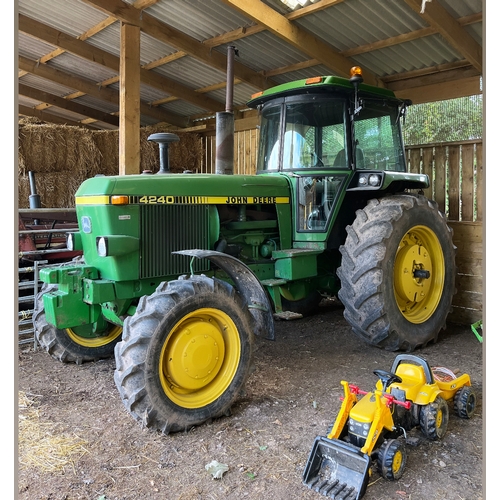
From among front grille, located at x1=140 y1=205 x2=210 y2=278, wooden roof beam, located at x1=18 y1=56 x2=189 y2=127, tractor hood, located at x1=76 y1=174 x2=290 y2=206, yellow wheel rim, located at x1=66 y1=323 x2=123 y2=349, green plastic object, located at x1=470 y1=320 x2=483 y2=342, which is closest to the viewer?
tractor hood, located at x1=76 y1=174 x2=290 y2=206

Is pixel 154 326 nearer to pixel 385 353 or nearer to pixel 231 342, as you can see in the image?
pixel 231 342

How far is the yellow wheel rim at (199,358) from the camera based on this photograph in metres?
2.94

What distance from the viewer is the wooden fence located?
5.12m

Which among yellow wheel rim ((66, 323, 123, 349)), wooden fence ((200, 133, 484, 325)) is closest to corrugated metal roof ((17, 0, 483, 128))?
wooden fence ((200, 133, 484, 325))

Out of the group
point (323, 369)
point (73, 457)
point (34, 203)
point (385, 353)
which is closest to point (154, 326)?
point (73, 457)

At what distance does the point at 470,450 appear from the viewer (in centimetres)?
271

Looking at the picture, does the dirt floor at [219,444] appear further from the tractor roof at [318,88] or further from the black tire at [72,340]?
the tractor roof at [318,88]

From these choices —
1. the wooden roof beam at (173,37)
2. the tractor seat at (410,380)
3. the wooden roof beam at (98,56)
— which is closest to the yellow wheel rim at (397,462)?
the tractor seat at (410,380)

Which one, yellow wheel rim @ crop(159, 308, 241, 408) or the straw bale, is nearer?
the straw bale

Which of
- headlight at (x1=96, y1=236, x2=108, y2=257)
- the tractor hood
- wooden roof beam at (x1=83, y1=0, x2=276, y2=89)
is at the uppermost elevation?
wooden roof beam at (x1=83, y1=0, x2=276, y2=89)

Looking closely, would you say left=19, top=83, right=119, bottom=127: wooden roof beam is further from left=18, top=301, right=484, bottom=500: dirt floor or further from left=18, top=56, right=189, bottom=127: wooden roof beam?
left=18, top=301, right=484, bottom=500: dirt floor

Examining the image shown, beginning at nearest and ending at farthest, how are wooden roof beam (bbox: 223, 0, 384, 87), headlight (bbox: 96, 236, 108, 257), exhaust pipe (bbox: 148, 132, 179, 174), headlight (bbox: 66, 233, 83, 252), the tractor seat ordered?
the tractor seat, headlight (bbox: 96, 236, 108, 257), exhaust pipe (bbox: 148, 132, 179, 174), headlight (bbox: 66, 233, 83, 252), wooden roof beam (bbox: 223, 0, 384, 87)

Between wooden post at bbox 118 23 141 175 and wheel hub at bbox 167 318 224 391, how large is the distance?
3666mm

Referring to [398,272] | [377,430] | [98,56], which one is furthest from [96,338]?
[98,56]
